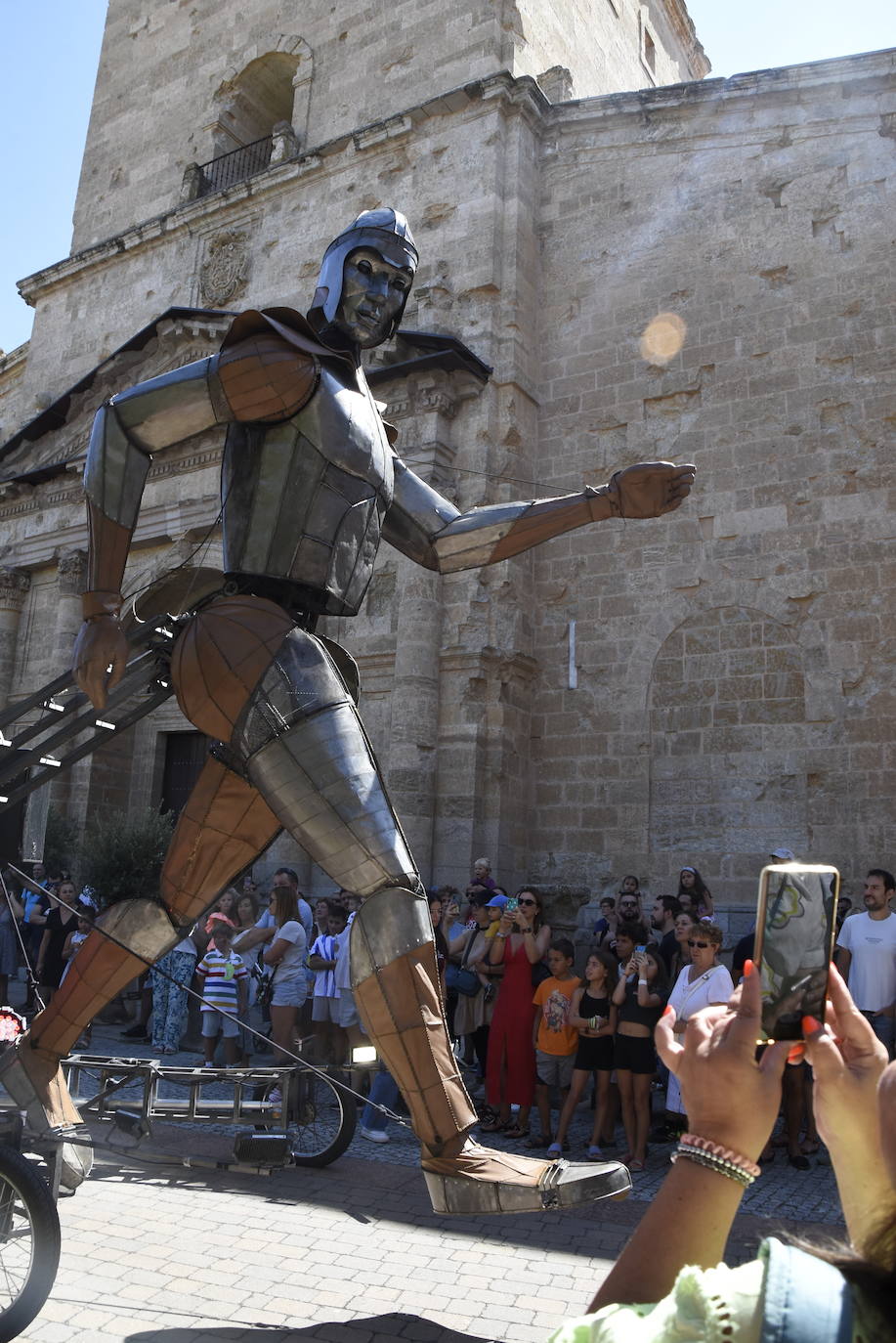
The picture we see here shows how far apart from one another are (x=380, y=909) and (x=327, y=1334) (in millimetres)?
1185

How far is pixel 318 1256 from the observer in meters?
3.58

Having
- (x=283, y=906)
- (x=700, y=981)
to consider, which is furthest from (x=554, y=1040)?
(x=283, y=906)

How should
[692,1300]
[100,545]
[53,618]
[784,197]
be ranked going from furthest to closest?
[53,618] → [784,197] → [100,545] → [692,1300]

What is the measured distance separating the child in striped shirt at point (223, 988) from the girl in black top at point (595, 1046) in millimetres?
2893

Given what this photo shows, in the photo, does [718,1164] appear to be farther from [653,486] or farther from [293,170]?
[293,170]

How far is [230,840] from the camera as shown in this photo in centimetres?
349

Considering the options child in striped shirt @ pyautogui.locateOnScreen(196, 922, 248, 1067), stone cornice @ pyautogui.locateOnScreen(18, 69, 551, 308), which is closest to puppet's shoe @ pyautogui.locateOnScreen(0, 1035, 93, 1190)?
child in striped shirt @ pyautogui.locateOnScreen(196, 922, 248, 1067)

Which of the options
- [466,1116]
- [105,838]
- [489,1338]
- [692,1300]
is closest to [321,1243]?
[489,1338]

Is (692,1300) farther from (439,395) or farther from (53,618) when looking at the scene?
(53,618)

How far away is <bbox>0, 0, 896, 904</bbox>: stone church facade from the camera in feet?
33.3

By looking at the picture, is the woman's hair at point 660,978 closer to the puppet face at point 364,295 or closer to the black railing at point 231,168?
the puppet face at point 364,295

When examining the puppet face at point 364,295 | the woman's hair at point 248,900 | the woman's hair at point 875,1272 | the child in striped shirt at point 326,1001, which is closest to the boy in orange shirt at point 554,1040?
the child in striped shirt at point 326,1001

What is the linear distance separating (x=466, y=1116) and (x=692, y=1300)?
193 cm

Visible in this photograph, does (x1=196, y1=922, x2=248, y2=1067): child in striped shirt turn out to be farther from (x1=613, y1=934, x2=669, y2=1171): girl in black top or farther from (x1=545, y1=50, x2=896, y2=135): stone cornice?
(x1=545, y1=50, x2=896, y2=135): stone cornice
